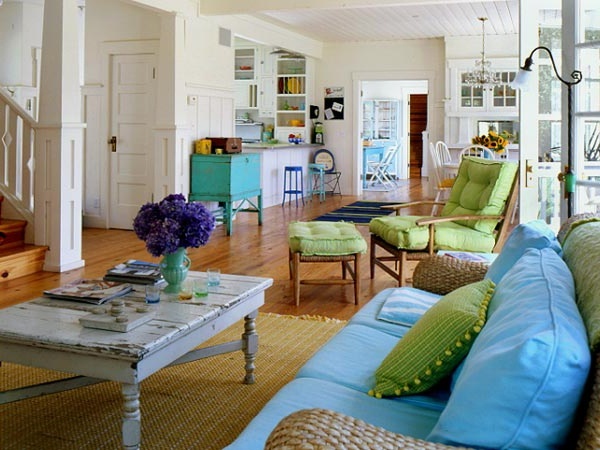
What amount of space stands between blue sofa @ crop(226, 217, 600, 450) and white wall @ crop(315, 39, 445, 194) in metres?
10.1

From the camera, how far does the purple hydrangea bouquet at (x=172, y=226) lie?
2713mm

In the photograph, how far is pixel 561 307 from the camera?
58.1 inches

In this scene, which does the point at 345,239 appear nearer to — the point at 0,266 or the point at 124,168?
the point at 0,266

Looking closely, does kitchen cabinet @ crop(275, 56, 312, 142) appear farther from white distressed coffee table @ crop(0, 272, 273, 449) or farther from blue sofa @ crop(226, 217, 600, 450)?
blue sofa @ crop(226, 217, 600, 450)

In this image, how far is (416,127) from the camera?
17938 millimetres

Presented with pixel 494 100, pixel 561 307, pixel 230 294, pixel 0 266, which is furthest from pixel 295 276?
pixel 494 100

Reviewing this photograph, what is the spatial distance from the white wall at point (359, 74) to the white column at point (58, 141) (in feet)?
23.2

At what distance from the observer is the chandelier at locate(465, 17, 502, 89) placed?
35.0 ft

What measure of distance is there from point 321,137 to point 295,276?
8.01m

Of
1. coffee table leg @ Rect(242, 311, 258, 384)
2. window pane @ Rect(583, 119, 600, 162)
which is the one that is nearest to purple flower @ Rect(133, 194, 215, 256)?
coffee table leg @ Rect(242, 311, 258, 384)

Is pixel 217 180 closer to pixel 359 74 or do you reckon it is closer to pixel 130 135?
pixel 130 135

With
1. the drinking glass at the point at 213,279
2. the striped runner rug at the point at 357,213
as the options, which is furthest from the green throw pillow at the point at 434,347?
the striped runner rug at the point at 357,213

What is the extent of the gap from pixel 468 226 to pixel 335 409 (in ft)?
11.3

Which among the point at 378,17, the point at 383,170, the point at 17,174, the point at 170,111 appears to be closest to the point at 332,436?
→ the point at 17,174
